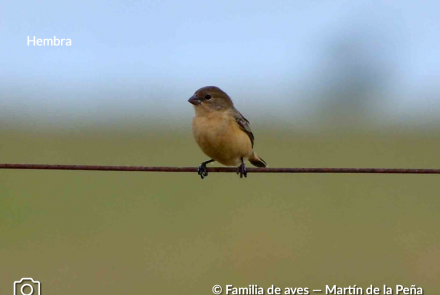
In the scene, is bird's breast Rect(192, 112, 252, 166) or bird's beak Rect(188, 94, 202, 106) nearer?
bird's breast Rect(192, 112, 252, 166)

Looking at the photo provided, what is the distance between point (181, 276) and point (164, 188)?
14.3ft

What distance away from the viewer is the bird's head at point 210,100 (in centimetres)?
796

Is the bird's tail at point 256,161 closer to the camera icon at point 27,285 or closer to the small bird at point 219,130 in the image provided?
the small bird at point 219,130

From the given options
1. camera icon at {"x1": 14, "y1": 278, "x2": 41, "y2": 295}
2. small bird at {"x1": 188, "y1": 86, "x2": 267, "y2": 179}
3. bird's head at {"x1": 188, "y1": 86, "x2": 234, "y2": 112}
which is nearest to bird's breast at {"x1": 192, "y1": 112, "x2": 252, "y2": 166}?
small bird at {"x1": 188, "y1": 86, "x2": 267, "y2": 179}

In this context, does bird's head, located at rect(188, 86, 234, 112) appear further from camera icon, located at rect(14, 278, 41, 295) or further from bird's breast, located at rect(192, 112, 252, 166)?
camera icon, located at rect(14, 278, 41, 295)

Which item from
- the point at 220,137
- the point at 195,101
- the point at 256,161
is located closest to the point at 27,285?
the point at 256,161

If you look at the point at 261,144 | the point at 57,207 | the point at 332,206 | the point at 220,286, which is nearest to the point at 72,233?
the point at 57,207

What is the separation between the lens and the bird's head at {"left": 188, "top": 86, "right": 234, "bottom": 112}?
26.1ft

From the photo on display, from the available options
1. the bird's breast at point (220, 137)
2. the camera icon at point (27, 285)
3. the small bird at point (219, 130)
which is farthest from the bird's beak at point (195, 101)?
the camera icon at point (27, 285)

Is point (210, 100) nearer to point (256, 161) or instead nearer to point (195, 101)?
point (195, 101)

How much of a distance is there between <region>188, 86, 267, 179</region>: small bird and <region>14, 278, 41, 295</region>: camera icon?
2621 millimetres

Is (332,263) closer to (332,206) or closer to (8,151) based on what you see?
(332,206)

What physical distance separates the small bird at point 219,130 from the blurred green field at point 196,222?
8.79 ft

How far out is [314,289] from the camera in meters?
9.89
